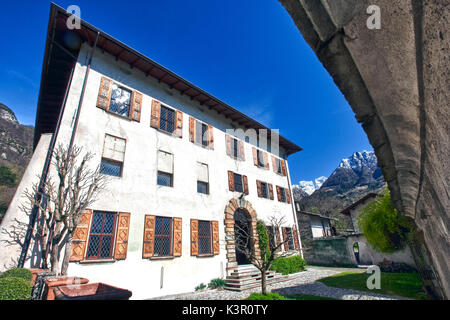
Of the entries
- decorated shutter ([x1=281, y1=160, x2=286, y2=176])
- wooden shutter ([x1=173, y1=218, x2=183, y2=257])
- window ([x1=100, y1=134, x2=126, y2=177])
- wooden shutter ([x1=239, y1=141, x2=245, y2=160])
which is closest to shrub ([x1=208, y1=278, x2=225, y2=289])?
wooden shutter ([x1=173, y1=218, x2=183, y2=257])

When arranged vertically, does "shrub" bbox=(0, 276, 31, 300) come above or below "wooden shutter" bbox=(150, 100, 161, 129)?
below

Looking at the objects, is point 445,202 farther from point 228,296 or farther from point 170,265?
point 170,265

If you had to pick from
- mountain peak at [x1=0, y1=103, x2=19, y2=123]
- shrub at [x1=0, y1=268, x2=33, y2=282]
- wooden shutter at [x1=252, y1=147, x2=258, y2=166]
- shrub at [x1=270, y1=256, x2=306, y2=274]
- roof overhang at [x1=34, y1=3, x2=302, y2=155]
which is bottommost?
shrub at [x1=270, y1=256, x2=306, y2=274]

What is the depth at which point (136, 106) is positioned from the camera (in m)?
11.0

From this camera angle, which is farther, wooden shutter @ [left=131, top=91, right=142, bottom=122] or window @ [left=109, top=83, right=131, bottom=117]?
wooden shutter @ [left=131, top=91, right=142, bottom=122]

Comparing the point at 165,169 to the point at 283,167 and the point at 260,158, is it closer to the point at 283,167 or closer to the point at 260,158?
the point at 260,158

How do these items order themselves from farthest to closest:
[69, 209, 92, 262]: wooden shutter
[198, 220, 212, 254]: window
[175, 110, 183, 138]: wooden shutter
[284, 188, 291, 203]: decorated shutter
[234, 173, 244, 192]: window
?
[284, 188, 291, 203]: decorated shutter → [234, 173, 244, 192]: window → [175, 110, 183, 138]: wooden shutter → [198, 220, 212, 254]: window → [69, 209, 92, 262]: wooden shutter

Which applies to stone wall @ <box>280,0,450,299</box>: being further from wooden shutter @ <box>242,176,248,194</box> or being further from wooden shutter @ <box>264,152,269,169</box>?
wooden shutter @ <box>264,152,269,169</box>

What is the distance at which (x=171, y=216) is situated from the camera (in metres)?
10.2

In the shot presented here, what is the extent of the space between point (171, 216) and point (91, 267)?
12.0ft

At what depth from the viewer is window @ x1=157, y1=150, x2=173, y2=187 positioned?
427 inches

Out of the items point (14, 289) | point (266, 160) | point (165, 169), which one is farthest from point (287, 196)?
point (14, 289)

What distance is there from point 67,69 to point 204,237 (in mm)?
11355

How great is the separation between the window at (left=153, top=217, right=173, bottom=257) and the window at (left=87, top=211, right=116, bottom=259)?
5.99 ft
